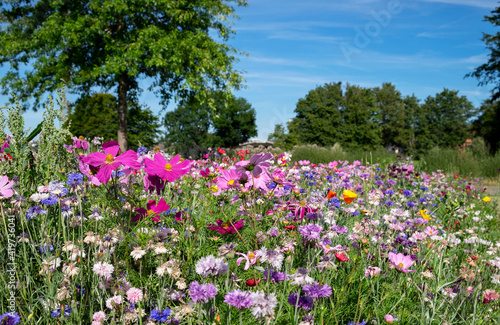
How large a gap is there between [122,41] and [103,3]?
6.73 feet

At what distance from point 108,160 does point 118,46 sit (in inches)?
612

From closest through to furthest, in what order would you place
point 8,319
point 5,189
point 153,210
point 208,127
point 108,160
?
point 8,319 → point 108,160 → point 5,189 → point 153,210 → point 208,127

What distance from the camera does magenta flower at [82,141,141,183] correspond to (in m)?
1.58

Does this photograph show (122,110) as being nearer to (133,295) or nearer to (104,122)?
(104,122)

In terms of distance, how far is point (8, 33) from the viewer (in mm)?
16891

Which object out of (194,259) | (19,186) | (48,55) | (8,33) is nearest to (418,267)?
(194,259)

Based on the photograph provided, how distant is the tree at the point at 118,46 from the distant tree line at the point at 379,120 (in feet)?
72.0

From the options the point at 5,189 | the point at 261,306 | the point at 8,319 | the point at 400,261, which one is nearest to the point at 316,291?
the point at 261,306

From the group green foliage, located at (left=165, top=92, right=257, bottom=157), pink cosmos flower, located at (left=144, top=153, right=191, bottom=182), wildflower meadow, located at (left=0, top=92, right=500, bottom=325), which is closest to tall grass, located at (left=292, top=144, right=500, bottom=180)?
wildflower meadow, located at (left=0, top=92, right=500, bottom=325)

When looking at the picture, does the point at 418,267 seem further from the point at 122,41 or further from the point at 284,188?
the point at 122,41

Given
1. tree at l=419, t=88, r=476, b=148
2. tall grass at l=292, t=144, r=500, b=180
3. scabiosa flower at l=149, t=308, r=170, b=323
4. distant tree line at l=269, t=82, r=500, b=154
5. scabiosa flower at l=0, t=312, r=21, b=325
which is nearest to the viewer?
scabiosa flower at l=0, t=312, r=21, b=325

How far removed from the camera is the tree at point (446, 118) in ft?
168

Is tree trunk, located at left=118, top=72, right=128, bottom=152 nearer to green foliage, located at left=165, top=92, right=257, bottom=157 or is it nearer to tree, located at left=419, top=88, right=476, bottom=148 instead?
green foliage, located at left=165, top=92, right=257, bottom=157

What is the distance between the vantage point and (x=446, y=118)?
174ft
